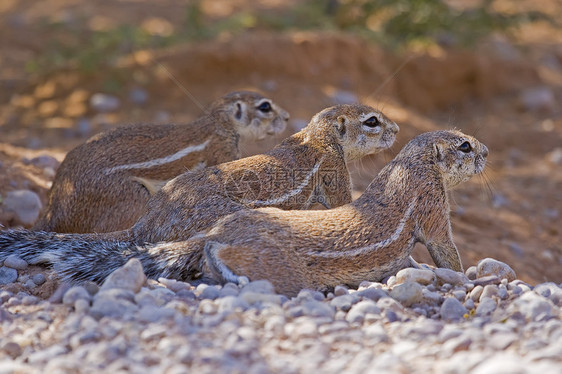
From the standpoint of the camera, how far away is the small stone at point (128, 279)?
15.3 ft

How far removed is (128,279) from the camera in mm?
4691

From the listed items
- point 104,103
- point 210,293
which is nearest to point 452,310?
point 210,293

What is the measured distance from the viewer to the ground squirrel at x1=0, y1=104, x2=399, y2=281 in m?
5.52

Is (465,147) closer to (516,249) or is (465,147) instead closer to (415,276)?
(415,276)

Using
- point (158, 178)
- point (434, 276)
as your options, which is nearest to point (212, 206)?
point (158, 178)

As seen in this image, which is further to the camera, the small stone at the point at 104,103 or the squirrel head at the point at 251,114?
the small stone at the point at 104,103

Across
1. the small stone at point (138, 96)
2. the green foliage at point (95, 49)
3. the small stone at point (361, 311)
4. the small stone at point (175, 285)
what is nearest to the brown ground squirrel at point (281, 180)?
the small stone at point (175, 285)

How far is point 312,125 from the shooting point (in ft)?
23.5

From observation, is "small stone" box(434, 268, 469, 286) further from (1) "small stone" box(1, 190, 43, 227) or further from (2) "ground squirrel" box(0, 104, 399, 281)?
(1) "small stone" box(1, 190, 43, 227)

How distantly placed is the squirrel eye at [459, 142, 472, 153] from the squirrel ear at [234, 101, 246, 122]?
2469 mm

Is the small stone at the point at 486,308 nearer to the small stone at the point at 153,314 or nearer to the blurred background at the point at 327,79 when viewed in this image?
the small stone at the point at 153,314

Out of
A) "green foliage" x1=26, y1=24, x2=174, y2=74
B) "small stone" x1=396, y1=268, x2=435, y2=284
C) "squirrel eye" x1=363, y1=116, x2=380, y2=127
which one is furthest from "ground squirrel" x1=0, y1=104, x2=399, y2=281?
"green foliage" x1=26, y1=24, x2=174, y2=74

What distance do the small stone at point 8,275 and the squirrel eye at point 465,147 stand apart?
149 inches

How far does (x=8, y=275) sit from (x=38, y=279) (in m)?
0.25
